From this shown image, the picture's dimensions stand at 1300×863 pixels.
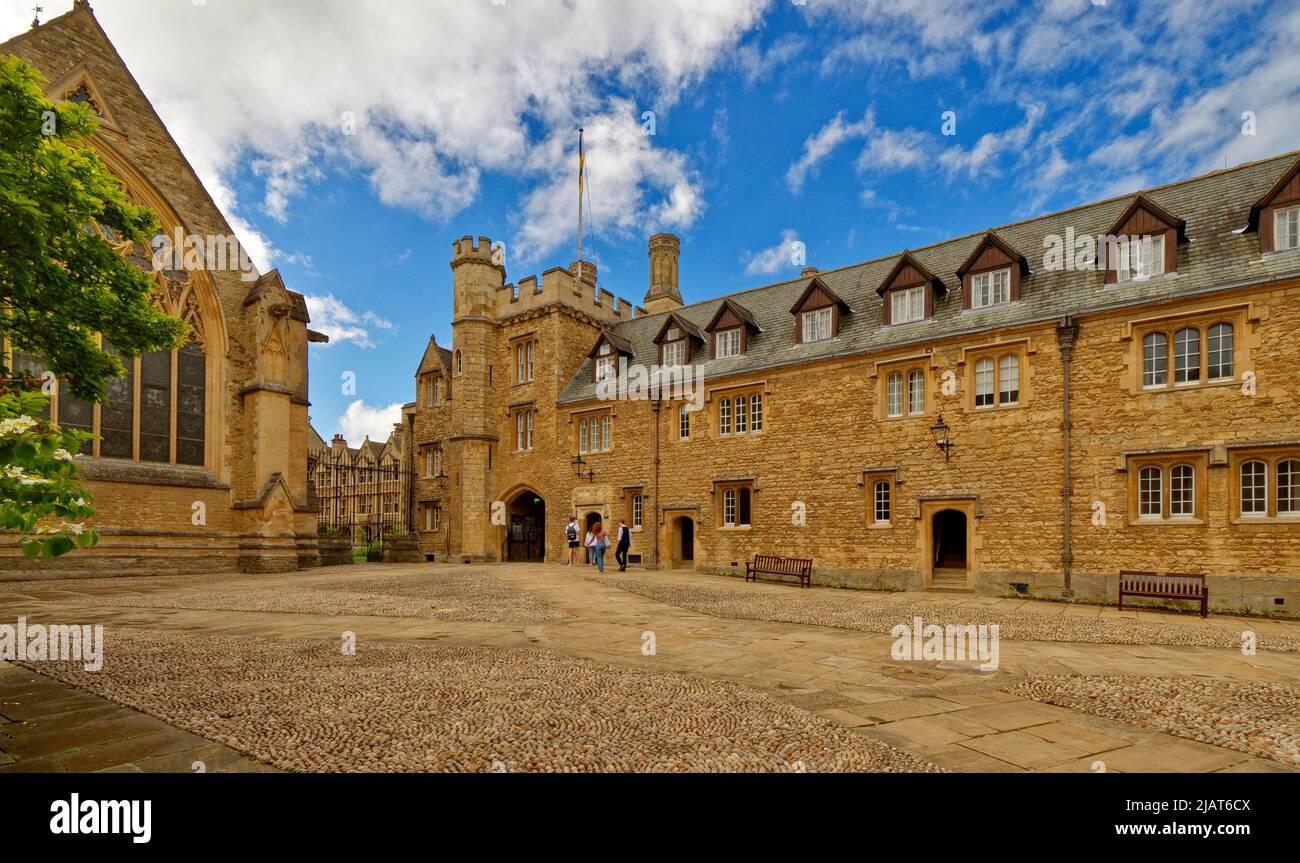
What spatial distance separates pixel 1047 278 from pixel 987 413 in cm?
393

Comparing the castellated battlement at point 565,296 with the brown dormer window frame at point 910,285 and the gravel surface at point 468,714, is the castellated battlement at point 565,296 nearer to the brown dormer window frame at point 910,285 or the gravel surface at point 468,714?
the brown dormer window frame at point 910,285

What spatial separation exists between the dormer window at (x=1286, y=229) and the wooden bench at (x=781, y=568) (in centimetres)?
1256

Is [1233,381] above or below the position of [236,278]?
below

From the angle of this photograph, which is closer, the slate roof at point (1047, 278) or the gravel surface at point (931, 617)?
the gravel surface at point (931, 617)

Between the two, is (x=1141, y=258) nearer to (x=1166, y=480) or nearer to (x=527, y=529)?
(x=1166, y=480)

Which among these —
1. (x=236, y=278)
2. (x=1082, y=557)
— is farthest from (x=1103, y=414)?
(x=236, y=278)

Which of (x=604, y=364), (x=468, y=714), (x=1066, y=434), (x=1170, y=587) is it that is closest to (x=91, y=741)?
(x=468, y=714)

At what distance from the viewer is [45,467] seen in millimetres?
3441

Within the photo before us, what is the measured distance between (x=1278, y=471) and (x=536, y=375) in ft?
74.5

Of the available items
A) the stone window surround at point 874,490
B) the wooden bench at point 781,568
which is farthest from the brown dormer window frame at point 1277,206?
the wooden bench at point 781,568

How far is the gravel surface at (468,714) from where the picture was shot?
4.15 m

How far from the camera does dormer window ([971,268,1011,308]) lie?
17672 millimetres
